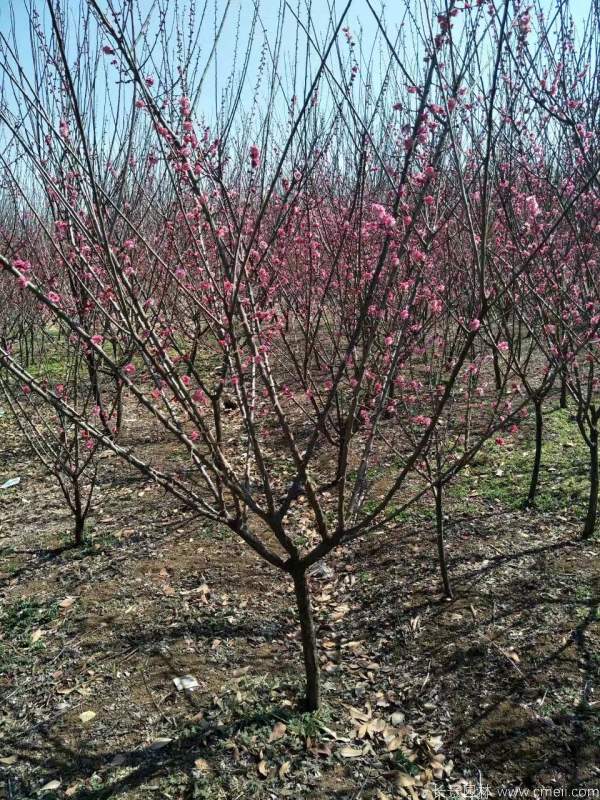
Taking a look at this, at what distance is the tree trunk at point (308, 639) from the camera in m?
2.46

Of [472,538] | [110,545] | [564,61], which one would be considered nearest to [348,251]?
[564,61]

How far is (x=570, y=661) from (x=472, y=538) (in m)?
1.23

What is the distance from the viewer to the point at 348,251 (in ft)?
15.0

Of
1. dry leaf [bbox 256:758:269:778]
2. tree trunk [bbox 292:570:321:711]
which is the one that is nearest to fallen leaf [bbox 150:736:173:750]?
dry leaf [bbox 256:758:269:778]

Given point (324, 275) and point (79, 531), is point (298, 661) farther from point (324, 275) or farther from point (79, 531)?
point (324, 275)

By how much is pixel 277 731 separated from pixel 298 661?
51cm

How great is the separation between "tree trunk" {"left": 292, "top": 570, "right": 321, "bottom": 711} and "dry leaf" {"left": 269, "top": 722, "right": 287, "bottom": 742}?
0.15 meters

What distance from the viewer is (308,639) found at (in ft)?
8.27

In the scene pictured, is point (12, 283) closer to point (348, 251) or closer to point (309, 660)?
point (348, 251)

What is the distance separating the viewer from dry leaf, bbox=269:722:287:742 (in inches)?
98.3

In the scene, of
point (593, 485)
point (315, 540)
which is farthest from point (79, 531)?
point (593, 485)

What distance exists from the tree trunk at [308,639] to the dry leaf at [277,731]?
0.49 feet

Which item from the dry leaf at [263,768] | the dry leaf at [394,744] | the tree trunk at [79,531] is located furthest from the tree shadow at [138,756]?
the tree trunk at [79,531]

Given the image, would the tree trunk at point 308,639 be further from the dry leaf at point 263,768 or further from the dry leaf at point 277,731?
the dry leaf at point 263,768
